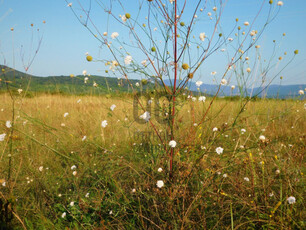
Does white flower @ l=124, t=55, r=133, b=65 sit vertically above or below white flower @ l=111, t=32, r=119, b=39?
below

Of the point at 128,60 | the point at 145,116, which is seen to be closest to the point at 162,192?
the point at 145,116

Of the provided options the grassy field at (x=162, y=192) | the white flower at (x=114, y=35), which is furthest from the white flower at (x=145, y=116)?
the white flower at (x=114, y=35)

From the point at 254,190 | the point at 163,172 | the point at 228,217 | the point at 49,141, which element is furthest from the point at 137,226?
the point at 49,141

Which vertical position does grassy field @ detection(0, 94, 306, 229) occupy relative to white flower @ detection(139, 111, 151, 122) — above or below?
below

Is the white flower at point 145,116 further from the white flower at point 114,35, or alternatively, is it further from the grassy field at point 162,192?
the white flower at point 114,35

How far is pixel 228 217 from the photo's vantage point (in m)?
1.24

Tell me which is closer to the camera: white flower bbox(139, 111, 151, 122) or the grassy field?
the grassy field

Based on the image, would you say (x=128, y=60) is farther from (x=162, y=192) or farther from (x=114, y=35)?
(x=162, y=192)

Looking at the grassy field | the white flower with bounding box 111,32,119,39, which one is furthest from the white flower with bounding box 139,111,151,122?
the white flower with bounding box 111,32,119,39

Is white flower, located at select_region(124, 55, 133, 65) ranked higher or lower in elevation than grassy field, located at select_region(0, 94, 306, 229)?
higher

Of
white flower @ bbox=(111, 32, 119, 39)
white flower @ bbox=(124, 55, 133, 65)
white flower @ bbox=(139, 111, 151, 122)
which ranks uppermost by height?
white flower @ bbox=(111, 32, 119, 39)

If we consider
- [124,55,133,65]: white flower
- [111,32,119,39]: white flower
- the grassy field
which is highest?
[111,32,119,39]: white flower

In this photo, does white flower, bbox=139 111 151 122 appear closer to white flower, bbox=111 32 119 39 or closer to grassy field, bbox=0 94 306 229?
grassy field, bbox=0 94 306 229

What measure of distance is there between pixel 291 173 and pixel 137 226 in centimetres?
115
